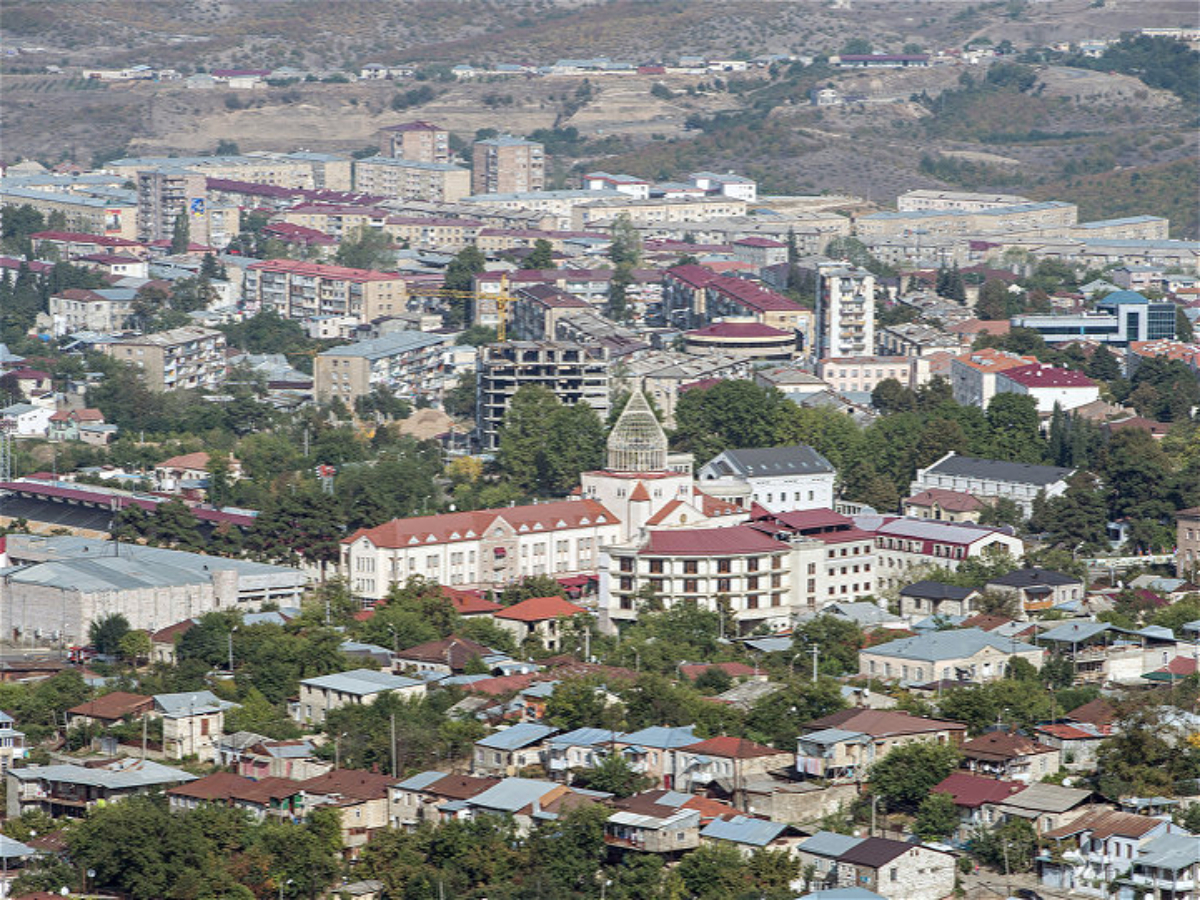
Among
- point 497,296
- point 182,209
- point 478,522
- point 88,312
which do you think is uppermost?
point 182,209

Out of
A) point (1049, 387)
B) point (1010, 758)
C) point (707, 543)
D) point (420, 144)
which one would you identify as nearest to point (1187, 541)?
point (707, 543)

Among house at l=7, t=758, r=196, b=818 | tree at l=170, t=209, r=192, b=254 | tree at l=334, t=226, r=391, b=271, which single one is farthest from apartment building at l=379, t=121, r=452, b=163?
house at l=7, t=758, r=196, b=818

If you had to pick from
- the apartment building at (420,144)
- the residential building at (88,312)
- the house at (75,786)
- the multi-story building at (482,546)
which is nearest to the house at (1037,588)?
the multi-story building at (482,546)

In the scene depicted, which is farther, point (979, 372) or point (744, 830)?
point (979, 372)

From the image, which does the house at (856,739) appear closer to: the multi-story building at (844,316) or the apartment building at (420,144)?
the multi-story building at (844,316)

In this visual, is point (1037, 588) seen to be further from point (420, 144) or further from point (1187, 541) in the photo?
point (420, 144)

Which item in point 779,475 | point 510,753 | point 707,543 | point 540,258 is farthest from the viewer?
point 540,258

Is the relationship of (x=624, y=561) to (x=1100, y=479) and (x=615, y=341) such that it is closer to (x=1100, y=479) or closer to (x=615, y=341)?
(x=1100, y=479)
